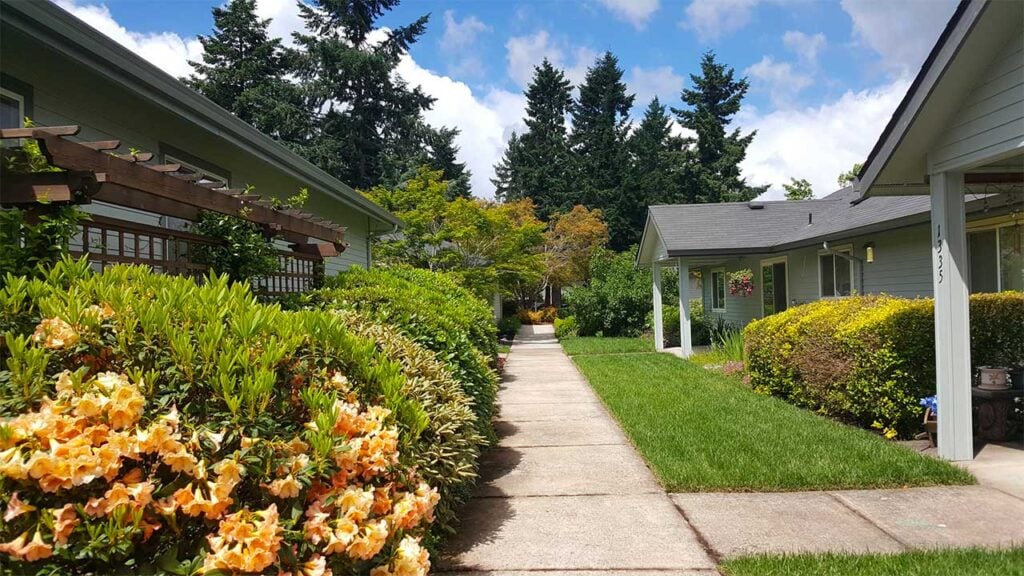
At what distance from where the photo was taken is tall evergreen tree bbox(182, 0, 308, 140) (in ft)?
97.8

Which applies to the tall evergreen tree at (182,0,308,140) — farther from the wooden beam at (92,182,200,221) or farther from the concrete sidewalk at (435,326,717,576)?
the concrete sidewalk at (435,326,717,576)

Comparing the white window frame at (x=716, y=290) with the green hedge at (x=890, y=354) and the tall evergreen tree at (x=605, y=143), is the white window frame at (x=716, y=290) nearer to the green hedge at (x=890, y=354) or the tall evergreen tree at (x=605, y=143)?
the green hedge at (x=890, y=354)

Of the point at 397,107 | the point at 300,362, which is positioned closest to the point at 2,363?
the point at 300,362

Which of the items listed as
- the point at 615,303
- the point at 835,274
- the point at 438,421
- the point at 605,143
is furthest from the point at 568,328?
the point at 605,143

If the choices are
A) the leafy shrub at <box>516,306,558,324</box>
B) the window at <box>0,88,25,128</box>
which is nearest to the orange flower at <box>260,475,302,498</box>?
the window at <box>0,88,25,128</box>

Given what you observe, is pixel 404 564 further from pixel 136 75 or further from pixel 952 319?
pixel 952 319

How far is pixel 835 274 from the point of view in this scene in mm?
12711

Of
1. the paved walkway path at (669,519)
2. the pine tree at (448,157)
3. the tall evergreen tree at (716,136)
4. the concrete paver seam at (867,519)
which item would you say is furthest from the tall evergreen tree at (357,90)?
the concrete paver seam at (867,519)

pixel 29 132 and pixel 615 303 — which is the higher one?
pixel 29 132

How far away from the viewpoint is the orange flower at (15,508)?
1884 mm

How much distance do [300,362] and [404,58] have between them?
34.0m

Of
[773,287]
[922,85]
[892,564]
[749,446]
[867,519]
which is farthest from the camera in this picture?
[773,287]

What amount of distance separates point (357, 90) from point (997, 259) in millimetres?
31160

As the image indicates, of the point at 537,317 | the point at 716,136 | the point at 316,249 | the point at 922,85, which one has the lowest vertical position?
the point at 537,317
